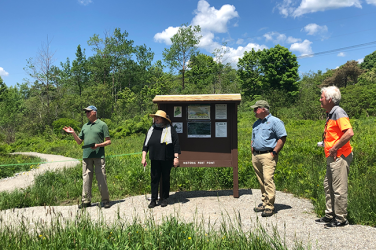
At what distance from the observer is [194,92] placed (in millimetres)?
41750

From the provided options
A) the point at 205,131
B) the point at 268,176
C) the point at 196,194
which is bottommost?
the point at 196,194

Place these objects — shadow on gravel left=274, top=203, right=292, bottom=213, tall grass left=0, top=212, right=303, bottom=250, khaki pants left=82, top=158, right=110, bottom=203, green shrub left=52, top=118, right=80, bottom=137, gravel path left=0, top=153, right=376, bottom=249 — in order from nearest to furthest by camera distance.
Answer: tall grass left=0, top=212, right=303, bottom=250
gravel path left=0, top=153, right=376, bottom=249
shadow on gravel left=274, top=203, right=292, bottom=213
khaki pants left=82, top=158, right=110, bottom=203
green shrub left=52, top=118, right=80, bottom=137

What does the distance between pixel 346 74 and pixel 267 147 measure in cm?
5551

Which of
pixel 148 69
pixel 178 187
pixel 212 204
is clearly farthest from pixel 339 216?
pixel 148 69

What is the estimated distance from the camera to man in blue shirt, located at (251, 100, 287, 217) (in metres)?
4.70

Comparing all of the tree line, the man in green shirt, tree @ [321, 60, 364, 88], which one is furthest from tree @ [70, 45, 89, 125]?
the man in green shirt

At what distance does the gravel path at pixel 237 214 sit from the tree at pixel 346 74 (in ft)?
167

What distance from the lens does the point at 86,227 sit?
3.34 metres

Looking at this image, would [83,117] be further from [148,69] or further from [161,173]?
[161,173]

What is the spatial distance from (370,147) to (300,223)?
603cm

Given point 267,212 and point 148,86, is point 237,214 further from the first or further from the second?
point 148,86

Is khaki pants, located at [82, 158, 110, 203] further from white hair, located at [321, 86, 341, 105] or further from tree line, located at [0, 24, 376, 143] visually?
tree line, located at [0, 24, 376, 143]

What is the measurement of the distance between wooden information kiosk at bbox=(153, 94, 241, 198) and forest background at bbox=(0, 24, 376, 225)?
1.05m

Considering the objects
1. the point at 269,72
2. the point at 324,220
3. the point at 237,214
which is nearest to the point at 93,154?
the point at 237,214
